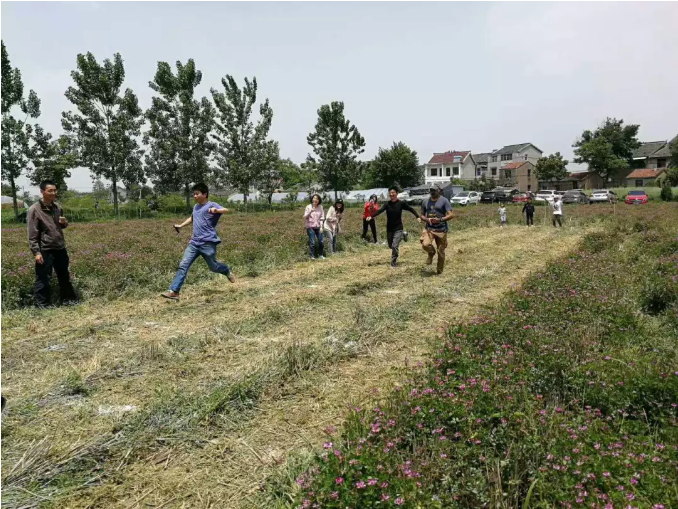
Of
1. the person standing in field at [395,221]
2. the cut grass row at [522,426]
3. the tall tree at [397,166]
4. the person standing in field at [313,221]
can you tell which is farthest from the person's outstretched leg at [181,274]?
the tall tree at [397,166]

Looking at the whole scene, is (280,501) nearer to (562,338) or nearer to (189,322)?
(562,338)

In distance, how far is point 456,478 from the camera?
100 inches

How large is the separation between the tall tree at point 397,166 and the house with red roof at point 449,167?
11.9 m

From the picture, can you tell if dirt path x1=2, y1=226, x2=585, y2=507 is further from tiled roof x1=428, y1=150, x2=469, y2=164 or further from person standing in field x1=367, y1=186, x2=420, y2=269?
tiled roof x1=428, y1=150, x2=469, y2=164

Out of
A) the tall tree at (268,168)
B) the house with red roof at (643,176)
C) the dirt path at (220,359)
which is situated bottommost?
the dirt path at (220,359)

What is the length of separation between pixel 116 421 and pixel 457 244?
12.5 meters

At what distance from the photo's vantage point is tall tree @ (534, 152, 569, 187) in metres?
62.8

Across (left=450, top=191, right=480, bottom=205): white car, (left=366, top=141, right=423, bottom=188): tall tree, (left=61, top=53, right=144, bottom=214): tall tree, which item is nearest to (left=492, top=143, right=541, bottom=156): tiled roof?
(left=366, top=141, right=423, bottom=188): tall tree

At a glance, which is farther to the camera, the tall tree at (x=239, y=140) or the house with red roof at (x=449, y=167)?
the house with red roof at (x=449, y=167)

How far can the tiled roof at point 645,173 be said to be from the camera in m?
63.3

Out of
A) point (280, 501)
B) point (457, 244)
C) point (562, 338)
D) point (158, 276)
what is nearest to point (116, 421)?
point (280, 501)

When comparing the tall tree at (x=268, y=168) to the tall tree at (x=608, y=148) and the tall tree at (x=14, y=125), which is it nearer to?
the tall tree at (x=14, y=125)

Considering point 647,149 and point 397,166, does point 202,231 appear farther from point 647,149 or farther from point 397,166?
point 647,149

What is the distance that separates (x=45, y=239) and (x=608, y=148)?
67713mm
